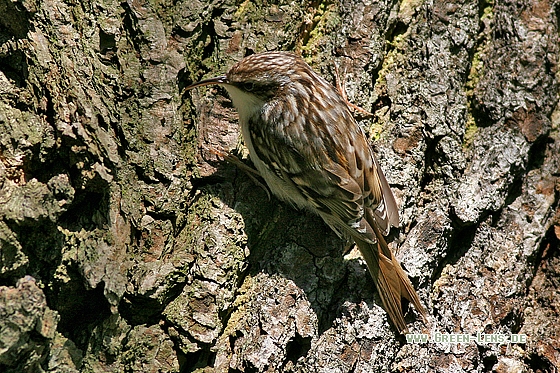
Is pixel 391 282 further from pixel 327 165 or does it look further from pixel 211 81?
pixel 211 81

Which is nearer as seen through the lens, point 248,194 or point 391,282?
point 391,282

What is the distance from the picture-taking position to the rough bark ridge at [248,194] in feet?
6.23

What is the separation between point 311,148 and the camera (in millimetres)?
2635

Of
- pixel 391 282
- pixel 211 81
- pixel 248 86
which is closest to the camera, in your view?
pixel 391 282

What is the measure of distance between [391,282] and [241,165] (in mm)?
752

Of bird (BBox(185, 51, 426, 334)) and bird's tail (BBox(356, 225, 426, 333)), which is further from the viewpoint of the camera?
Answer: bird (BBox(185, 51, 426, 334))

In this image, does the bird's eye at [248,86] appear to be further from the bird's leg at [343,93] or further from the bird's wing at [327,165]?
the bird's leg at [343,93]

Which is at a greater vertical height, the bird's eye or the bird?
the bird's eye

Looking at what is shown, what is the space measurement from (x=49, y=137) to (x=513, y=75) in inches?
76.9

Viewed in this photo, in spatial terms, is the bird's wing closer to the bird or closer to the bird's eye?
the bird

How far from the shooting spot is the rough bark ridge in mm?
1897

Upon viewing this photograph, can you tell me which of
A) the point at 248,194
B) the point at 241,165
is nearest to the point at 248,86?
the point at 241,165

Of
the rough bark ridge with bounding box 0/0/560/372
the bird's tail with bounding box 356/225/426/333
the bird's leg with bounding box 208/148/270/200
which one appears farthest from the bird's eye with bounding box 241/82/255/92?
the bird's tail with bounding box 356/225/426/333

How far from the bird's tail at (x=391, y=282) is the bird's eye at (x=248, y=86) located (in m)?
0.82
